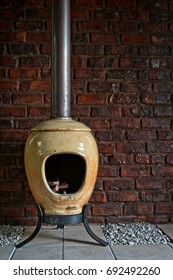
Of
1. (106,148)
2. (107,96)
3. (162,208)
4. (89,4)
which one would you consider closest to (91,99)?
(107,96)

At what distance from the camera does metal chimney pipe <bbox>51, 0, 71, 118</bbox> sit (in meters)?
2.17

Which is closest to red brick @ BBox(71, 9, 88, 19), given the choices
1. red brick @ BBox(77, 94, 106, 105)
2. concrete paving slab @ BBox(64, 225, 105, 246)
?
red brick @ BBox(77, 94, 106, 105)

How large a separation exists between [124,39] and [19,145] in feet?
3.69

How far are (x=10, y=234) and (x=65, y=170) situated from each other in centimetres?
57

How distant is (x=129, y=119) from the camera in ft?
8.73

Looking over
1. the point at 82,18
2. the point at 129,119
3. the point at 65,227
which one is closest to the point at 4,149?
the point at 65,227

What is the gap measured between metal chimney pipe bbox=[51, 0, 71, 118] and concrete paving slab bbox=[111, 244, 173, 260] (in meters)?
0.86

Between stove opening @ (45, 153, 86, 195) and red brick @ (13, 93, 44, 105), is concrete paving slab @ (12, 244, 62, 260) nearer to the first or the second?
stove opening @ (45, 153, 86, 195)

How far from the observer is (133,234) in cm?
233

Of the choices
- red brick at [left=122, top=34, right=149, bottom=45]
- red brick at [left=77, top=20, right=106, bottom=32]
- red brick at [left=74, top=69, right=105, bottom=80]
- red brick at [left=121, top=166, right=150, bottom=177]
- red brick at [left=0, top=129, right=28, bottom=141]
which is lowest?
red brick at [left=121, top=166, right=150, bottom=177]

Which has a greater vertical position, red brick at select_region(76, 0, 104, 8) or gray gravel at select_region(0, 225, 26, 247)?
red brick at select_region(76, 0, 104, 8)

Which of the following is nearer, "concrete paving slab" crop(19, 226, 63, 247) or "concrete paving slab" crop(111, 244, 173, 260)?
"concrete paving slab" crop(111, 244, 173, 260)

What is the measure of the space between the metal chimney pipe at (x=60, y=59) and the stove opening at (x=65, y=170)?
0.28 m
